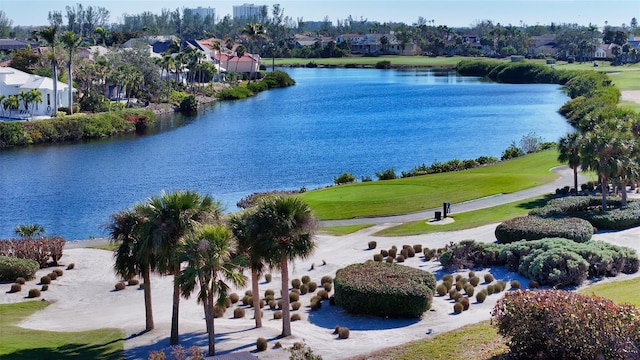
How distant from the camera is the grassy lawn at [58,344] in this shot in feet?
92.4

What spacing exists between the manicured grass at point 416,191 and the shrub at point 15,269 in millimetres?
18545

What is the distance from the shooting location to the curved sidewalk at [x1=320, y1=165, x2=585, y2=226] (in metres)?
50.6

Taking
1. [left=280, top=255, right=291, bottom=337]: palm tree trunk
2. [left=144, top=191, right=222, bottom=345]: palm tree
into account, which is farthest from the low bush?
[left=280, top=255, right=291, bottom=337]: palm tree trunk

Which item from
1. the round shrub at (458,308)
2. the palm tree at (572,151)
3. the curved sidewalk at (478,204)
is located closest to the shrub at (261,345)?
the round shrub at (458,308)

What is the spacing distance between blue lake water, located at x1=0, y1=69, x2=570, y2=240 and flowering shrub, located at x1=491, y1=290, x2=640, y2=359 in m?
35.1

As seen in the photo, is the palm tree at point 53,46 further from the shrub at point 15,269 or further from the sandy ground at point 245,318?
the shrub at point 15,269

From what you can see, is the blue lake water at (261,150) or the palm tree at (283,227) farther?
the blue lake water at (261,150)

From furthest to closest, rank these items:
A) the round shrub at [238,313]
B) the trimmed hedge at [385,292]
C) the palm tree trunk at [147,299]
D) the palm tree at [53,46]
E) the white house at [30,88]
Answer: the white house at [30,88], the palm tree at [53,46], the round shrub at [238,313], the trimmed hedge at [385,292], the palm tree trunk at [147,299]

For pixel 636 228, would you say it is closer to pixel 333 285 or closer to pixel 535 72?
pixel 333 285

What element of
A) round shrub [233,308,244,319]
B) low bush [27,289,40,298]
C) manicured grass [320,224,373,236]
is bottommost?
low bush [27,289,40,298]

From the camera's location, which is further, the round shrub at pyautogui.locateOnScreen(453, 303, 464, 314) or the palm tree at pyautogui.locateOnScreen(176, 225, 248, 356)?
the round shrub at pyautogui.locateOnScreen(453, 303, 464, 314)

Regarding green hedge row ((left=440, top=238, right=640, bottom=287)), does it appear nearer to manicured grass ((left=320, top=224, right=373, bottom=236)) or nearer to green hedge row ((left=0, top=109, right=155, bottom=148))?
manicured grass ((left=320, top=224, right=373, bottom=236))

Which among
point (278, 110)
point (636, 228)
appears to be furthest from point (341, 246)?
point (278, 110)

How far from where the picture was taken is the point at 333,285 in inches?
1419
